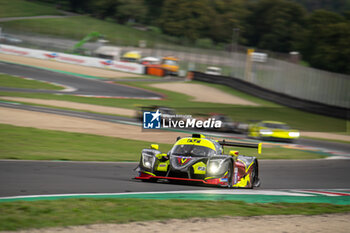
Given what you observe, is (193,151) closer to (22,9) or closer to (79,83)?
(79,83)

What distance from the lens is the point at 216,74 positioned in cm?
4881

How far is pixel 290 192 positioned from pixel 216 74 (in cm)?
3748

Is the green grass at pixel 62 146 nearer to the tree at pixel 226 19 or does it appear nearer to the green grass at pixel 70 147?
the green grass at pixel 70 147

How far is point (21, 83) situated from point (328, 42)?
39969mm

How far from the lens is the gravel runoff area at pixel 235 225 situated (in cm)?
708

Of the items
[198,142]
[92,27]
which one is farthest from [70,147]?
[92,27]

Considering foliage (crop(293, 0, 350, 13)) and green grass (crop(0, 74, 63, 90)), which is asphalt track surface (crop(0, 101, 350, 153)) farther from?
foliage (crop(293, 0, 350, 13))

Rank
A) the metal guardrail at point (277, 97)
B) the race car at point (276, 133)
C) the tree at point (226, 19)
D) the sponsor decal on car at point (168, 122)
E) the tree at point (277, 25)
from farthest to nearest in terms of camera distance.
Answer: the tree at point (226, 19), the tree at point (277, 25), the metal guardrail at point (277, 97), the race car at point (276, 133), the sponsor decal on car at point (168, 122)

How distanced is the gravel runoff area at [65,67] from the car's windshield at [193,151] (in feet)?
116

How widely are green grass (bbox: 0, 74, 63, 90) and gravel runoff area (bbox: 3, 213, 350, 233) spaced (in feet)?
96.6

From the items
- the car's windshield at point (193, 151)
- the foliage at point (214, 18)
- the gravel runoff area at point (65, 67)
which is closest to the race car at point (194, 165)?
the car's windshield at point (193, 151)

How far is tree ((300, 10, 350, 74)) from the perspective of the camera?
189ft

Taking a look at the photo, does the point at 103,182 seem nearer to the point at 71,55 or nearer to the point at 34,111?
the point at 34,111

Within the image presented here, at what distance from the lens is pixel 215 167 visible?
10.7 meters
